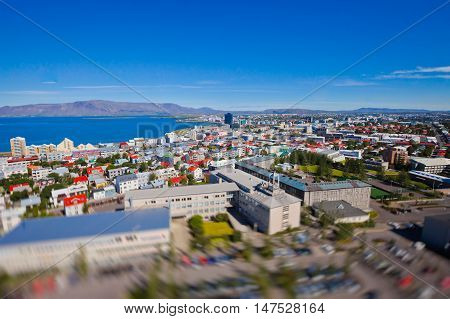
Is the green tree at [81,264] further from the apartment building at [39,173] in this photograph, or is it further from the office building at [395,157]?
the office building at [395,157]

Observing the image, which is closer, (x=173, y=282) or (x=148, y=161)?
(x=173, y=282)

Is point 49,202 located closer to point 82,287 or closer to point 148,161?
point 82,287

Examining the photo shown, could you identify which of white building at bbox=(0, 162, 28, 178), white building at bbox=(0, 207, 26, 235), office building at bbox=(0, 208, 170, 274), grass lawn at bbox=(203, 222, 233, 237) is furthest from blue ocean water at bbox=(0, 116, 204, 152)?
office building at bbox=(0, 208, 170, 274)

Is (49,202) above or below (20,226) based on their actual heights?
below

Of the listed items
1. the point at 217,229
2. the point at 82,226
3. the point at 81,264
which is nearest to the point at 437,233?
the point at 217,229

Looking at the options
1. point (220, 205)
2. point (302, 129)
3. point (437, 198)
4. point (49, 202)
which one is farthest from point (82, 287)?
point (302, 129)

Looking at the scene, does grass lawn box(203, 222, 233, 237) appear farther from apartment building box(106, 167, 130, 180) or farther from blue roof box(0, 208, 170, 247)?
apartment building box(106, 167, 130, 180)
